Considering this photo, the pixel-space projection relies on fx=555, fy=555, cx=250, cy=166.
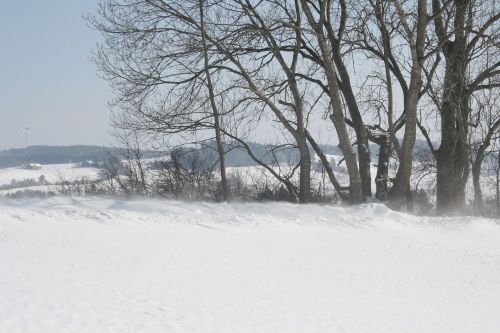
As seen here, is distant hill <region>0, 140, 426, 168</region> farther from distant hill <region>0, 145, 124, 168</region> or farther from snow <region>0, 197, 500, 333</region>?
snow <region>0, 197, 500, 333</region>

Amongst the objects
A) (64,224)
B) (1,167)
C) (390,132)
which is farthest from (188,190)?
(1,167)

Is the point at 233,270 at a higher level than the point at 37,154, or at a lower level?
lower

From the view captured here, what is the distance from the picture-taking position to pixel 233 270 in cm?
516

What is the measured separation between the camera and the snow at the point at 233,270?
12.2 feet

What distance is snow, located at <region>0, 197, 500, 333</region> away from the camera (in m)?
3.71

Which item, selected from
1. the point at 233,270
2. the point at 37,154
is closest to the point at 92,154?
the point at 37,154

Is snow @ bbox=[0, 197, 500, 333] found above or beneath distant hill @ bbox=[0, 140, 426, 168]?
beneath

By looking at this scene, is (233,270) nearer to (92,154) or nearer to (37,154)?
(92,154)

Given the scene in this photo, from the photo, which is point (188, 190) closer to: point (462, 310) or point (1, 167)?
point (462, 310)

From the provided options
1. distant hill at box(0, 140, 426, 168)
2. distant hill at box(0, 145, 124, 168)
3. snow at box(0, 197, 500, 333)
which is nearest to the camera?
snow at box(0, 197, 500, 333)

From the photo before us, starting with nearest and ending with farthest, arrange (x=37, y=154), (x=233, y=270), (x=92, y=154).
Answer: (x=233, y=270), (x=92, y=154), (x=37, y=154)

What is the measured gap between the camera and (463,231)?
339 inches

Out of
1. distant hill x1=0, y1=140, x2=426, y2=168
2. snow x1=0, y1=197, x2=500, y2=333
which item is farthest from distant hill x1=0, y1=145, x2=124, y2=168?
snow x1=0, y1=197, x2=500, y2=333

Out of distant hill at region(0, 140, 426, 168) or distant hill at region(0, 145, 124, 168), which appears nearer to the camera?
distant hill at region(0, 140, 426, 168)
